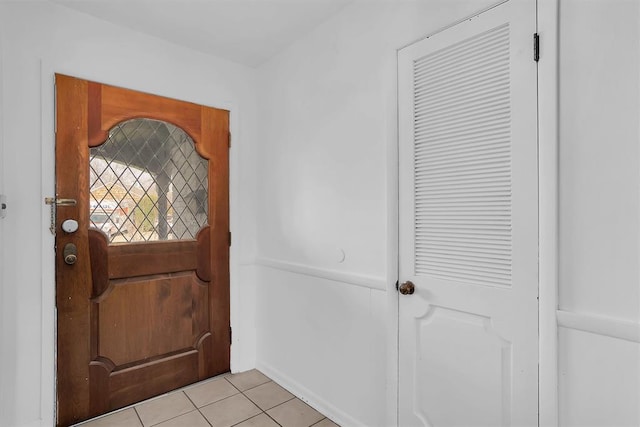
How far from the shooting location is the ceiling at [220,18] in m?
1.92

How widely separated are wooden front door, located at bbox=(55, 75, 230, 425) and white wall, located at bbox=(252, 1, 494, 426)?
0.39 m

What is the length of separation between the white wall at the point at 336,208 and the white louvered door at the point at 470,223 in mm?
97

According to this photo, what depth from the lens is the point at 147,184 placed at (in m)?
2.21

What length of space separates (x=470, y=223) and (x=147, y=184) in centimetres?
189

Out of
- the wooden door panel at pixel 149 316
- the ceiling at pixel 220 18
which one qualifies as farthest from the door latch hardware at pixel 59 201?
the ceiling at pixel 220 18

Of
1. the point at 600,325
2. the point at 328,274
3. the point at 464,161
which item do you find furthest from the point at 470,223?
the point at 328,274

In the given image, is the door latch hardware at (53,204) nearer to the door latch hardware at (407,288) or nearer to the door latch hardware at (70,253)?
the door latch hardware at (70,253)

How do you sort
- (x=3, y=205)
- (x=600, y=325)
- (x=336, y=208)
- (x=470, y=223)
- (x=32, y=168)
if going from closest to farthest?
1. (x=600, y=325)
2. (x=470, y=223)
3. (x=3, y=205)
4. (x=32, y=168)
5. (x=336, y=208)

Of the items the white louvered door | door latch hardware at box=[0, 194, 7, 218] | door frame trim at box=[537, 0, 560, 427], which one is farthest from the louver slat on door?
door latch hardware at box=[0, 194, 7, 218]

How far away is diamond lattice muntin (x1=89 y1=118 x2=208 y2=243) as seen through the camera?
2.06m

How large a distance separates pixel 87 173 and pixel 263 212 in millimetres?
1112

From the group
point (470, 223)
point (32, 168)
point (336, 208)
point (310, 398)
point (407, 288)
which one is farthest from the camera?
point (310, 398)

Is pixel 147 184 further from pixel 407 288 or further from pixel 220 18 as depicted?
pixel 407 288

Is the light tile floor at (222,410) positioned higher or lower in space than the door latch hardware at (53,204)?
lower
